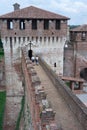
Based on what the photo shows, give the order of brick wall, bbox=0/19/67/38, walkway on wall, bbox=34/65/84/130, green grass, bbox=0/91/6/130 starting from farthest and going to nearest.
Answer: green grass, bbox=0/91/6/130
brick wall, bbox=0/19/67/38
walkway on wall, bbox=34/65/84/130

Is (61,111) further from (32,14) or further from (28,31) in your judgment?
(32,14)

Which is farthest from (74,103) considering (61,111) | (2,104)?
(2,104)

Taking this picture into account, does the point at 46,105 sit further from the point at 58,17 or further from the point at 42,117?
the point at 58,17

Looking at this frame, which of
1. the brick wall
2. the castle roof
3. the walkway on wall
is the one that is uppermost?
the castle roof

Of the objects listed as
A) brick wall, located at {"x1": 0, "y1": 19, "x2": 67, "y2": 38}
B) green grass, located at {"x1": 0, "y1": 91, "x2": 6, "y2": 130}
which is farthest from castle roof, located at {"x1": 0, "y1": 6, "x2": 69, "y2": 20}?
green grass, located at {"x1": 0, "y1": 91, "x2": 6, "y2": 130}

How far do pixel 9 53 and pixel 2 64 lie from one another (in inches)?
111

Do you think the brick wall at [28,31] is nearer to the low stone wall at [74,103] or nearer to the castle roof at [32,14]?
the castle roof at [32,14]

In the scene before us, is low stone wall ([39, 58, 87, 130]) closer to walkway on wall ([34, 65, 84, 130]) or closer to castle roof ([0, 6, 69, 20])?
walkway on wall ([34, 65, 84, 130])

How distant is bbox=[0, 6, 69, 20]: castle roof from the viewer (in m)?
19.7

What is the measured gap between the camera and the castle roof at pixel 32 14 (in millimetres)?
19703

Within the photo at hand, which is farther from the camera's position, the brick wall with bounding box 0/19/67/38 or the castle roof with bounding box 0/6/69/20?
the brick wall with bounding box 0/19/67/38

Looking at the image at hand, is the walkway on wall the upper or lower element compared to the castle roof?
lower

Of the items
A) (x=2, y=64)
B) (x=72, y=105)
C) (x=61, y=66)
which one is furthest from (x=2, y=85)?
(x=72, y=105)

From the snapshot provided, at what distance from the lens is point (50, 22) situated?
2023 centimetres
